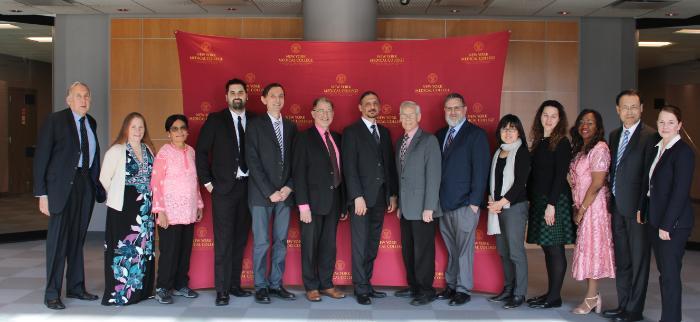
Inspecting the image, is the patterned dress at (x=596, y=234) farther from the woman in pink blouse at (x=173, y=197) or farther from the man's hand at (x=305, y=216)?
the woman in pink blouse at (x=173, y=197)

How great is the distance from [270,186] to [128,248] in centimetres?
128

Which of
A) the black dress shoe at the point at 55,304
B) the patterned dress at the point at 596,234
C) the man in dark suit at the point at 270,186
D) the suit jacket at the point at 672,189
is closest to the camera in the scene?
the suit jacket at the point at 672,189

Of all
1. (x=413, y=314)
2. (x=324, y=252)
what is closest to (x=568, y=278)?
(x=413, y=314)

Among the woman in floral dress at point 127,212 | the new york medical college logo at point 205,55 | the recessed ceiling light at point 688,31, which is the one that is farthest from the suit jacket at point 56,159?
the recessed ceiling light at point 688,31

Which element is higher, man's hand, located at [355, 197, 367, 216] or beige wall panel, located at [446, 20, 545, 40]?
beige wall panel, located at [446, 20, 545, 40]

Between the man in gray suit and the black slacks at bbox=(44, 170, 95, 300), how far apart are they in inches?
106

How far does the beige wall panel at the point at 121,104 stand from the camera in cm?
894

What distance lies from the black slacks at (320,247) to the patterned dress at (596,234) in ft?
6.62

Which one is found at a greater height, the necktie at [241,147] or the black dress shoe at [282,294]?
the necktie at [241,147]

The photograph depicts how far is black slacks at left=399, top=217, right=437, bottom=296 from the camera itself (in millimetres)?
5293

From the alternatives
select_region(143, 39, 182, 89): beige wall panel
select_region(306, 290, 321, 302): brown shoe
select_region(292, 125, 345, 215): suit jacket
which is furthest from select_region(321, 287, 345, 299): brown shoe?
select_region(143, 39, 182, 89): beige wall panel

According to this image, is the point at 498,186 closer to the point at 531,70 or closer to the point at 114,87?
the point at 531,70

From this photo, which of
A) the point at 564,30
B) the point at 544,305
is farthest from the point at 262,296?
the point at 564,30

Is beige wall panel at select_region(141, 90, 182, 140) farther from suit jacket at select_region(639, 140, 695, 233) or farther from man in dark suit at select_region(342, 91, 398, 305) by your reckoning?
Result: suit jacket at select_region(639, 140, 695, 233)
